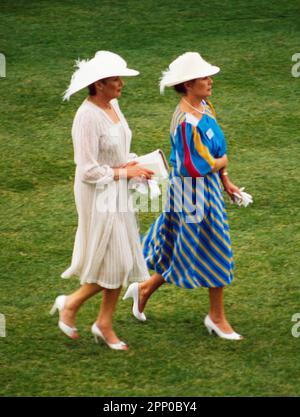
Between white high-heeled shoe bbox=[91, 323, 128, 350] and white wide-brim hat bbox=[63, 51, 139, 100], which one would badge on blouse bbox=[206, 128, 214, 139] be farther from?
white high-heeled shoe bbox=[91, 323, 128, 350]

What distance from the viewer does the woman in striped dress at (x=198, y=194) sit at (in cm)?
602

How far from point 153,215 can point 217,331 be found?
2017 millimetres

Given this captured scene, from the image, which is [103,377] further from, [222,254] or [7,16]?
[7,16]

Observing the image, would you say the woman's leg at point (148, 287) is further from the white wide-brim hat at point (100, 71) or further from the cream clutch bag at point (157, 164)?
the white wide-brim hat at point (100, 71)

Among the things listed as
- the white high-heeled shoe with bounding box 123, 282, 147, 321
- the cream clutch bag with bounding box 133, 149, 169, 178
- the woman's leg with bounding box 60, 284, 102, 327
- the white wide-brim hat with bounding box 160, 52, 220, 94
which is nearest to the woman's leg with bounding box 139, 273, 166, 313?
the white high-heeled shoe with bounding box 123, 282, 147, 321

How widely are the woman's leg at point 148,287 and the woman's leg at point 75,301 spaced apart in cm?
44

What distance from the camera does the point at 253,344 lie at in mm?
6156

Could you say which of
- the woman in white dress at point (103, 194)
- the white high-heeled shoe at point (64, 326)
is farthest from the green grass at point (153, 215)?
the woman in white dress at point (103, 194)

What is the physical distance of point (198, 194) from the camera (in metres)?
6.09

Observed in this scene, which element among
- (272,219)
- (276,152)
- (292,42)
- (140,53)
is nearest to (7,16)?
(140,53)

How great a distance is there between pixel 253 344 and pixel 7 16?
770 cm

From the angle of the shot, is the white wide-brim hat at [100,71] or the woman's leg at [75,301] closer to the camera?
the white wide-brim hat at [100,71]

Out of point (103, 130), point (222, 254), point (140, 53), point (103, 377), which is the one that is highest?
point (140, 53)

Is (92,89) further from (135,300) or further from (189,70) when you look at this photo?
(135,300)
